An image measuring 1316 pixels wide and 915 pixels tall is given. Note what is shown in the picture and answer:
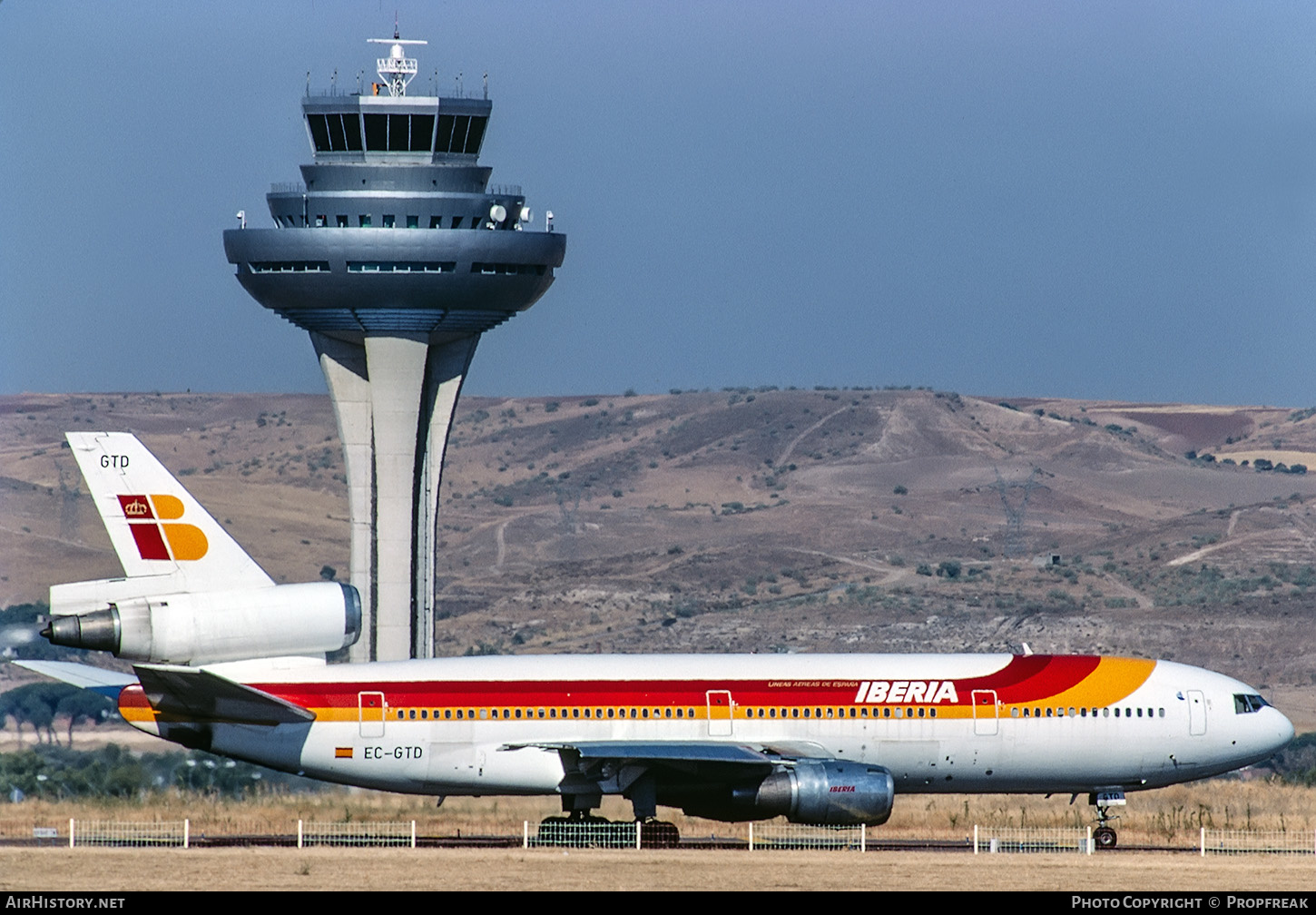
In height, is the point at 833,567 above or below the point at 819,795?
above

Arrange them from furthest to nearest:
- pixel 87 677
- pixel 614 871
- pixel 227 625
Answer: pixel 87 677 < pixel 227 625 < pixel 614 871

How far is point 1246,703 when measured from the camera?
180 ft

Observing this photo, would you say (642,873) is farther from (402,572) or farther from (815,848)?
(402,572)

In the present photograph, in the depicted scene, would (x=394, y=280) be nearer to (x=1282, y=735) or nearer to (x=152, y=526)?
(x=152, y=526)

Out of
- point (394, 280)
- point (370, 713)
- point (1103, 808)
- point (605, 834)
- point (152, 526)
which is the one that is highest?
point (394, 280)

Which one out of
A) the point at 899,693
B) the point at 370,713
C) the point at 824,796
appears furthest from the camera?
the point at 899,693

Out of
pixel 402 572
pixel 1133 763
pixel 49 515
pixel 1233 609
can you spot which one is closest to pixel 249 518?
pixel 49 515

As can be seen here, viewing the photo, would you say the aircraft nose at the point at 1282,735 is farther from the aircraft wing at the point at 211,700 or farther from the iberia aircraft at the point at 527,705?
the aircraft wing at the point at 211,700

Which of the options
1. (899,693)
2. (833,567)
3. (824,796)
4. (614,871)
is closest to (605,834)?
(824,796)

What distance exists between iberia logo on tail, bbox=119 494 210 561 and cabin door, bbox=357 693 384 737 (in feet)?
15.7

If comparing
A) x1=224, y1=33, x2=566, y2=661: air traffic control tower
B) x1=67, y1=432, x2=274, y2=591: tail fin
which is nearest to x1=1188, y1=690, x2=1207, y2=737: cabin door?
x1=67, y1=432, x2=274, y2=591: tail fin

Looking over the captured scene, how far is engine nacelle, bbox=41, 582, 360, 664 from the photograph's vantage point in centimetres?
5134

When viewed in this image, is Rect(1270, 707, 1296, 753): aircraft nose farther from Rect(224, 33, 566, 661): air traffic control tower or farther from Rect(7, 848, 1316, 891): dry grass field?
Rect(224, 33, 566, 661): air traffic control tower

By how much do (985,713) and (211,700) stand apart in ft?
55.1
